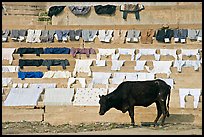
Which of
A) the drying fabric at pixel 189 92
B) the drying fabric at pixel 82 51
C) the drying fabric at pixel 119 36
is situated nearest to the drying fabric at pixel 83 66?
the drying fabric at pixel 82 51

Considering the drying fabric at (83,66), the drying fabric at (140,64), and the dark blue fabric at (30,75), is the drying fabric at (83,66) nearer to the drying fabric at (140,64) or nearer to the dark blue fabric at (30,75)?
the dark blue fabric at (30,75)

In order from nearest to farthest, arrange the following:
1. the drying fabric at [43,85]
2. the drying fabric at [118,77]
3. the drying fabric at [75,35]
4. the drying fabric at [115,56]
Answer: the drying fabric at [43,85] < the drying fabric at [118,77] < the drying fabric at [115,56] < the drying fabric at [75,35]

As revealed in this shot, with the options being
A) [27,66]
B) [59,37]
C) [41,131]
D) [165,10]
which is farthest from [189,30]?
[41,131]

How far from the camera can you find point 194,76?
1577 cm

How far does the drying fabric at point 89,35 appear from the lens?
1867 centimetres

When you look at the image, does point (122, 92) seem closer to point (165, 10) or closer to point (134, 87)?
point (134, 87)

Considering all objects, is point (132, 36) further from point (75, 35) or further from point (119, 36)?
point (75, 35)

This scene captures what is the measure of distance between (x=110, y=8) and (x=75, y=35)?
230cm

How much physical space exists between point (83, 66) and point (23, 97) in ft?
9.95

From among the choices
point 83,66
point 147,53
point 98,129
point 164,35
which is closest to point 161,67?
point 147,53

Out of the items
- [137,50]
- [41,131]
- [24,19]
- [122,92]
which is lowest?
[41,131]

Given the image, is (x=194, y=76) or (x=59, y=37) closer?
(x=194, y=76)

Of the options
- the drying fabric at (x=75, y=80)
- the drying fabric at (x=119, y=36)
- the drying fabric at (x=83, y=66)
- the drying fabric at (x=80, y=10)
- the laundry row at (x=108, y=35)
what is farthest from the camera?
the drying fabric at (x=80, y=10)

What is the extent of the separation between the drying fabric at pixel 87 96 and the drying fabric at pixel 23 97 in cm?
121
